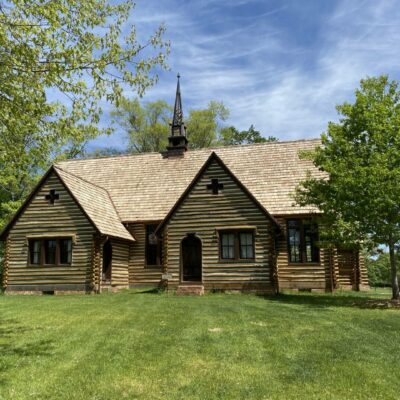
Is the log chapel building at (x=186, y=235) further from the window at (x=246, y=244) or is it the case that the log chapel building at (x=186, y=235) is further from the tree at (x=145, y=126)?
the tree at (x=145, y=126)

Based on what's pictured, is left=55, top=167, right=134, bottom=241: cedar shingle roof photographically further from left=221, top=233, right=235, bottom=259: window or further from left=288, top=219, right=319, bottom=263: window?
left=288, top=219, right=319, bottom=263: window

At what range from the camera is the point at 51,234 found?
2317 centimetres

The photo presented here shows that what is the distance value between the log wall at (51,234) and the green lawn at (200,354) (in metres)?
8.18

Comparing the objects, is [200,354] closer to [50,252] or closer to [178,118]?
[50,252]

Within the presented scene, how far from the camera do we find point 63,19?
363 inches

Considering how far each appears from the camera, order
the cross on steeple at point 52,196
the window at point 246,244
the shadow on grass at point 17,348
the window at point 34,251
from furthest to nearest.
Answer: the window at point 34,251 < the cross on steeple at point 52,196 < the window at point 246,244 < the shadow on grass at point 17,348

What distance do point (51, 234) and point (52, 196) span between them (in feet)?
7.05

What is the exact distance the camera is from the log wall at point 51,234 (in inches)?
895

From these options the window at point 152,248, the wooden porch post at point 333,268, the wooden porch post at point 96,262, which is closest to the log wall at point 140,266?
the window at point 152,248

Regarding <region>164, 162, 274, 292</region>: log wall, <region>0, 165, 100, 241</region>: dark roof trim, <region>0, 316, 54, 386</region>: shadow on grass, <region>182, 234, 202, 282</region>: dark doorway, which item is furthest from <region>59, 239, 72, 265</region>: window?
<region>0, 316, 54, 386</region>: shadow on grass

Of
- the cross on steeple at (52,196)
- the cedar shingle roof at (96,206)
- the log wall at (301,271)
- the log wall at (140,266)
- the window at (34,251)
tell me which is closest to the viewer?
the log wall at (301,271)

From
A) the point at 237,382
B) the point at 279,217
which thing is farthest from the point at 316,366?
the point at 279,217

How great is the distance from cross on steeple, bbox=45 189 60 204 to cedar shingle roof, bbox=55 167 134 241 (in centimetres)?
89

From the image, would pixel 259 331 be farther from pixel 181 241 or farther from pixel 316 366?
pixel 181 241
